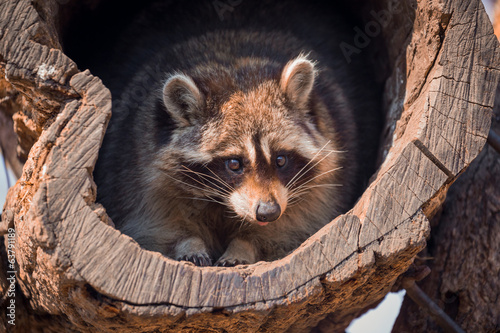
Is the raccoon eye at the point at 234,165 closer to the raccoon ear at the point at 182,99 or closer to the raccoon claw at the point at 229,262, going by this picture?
the raccoon ear at the point at 182,99

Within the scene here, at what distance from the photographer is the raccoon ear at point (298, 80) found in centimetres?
366

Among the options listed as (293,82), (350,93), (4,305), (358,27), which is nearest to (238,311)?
(4,305)

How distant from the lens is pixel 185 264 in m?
2.60

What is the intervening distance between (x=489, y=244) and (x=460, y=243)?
19cm

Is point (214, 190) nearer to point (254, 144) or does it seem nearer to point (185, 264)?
point (254, 144)

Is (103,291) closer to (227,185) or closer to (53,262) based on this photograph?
(53,262)

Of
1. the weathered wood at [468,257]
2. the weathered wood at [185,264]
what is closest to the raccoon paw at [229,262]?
the weathered wood at [185,264]

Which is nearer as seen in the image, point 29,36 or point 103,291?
point 103,291

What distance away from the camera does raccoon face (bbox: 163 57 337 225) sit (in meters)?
3.43

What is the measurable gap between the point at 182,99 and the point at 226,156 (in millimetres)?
498

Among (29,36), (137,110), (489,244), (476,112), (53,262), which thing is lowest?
(489,244)

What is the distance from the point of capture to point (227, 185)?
3.49 metres

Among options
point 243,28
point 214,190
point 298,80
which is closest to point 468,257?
point 298,80

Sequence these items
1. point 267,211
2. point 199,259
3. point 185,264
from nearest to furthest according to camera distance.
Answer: point 185,264 → point 267,211 → point 199,259
